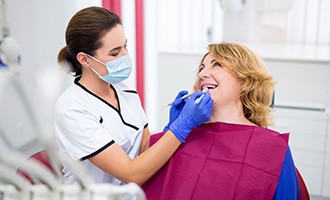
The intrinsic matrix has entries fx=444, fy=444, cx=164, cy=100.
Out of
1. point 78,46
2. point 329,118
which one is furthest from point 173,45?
point 78,46

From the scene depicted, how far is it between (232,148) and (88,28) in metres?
0.55

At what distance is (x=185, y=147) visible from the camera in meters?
1.33

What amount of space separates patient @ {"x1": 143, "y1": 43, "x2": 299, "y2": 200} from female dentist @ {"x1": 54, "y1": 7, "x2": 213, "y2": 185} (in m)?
0.08

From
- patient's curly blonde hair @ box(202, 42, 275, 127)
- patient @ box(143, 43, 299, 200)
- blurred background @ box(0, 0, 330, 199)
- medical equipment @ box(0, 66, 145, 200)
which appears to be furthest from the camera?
blurred background @ box(0, 0, 330, 199)

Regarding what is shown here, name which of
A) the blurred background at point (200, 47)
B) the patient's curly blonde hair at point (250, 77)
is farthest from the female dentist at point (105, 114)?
the blurred background at point (200, 47)

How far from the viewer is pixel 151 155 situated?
123cm

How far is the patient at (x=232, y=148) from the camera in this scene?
1222mm

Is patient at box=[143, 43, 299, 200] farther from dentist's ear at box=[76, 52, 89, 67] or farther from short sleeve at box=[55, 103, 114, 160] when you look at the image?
dentist's ear at box=[76, 52, 89, 67]

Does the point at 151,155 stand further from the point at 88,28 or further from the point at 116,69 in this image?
the point at 88,28

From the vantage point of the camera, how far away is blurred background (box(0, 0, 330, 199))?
2.41 m

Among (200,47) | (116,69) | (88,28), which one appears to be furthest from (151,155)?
(200,47)

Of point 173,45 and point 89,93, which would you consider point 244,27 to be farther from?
point 89,93

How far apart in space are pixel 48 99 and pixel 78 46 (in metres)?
0.90

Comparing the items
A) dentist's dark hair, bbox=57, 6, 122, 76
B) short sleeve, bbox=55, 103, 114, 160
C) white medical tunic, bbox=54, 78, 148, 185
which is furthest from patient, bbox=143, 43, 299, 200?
dentist's dark hair, bbox=57, 6, 122, 76
